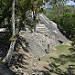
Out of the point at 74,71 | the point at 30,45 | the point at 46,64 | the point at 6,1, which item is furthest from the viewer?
the point at 30,45

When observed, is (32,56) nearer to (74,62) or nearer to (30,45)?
(30,45)

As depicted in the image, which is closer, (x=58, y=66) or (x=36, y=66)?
(x=36, y=66)

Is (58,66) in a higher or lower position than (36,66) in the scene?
lower

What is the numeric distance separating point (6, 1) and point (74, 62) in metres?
9.01

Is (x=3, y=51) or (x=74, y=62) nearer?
(x=3, y=51)

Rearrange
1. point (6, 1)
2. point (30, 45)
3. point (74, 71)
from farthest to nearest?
point (30, 45)
point (74, 71)
point (6, 1)

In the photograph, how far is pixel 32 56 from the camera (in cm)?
1262

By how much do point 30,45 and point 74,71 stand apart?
5411mm

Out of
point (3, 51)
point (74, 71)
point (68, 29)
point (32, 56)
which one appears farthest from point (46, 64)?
point (68, 29)

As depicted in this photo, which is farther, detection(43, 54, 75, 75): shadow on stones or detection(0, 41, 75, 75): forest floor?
detection(43, 54, 75, 75): shadow on stones

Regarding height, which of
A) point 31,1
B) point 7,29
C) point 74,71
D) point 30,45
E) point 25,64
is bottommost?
point 74,71

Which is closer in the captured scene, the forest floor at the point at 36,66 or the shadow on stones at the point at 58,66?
the forest floor at the point at 36,66

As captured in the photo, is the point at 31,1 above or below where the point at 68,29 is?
above

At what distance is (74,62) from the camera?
42.2 ft
